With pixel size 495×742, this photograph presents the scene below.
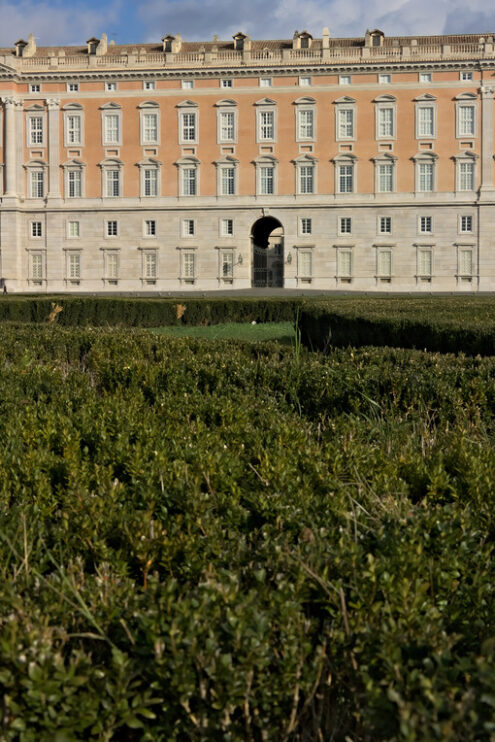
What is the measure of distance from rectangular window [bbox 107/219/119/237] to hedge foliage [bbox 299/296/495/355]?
30164mm

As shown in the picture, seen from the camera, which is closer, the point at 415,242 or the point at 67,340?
the point at 67,340

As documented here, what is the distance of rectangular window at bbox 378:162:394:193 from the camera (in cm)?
4084

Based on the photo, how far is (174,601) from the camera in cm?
195

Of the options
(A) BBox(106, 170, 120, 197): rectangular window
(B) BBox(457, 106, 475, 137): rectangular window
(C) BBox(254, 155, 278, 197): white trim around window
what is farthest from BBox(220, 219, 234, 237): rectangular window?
(B) BBox(457, 106, 475, 137): rectangular window

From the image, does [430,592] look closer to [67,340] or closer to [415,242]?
[67,340]

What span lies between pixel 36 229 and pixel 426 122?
24.9 meters

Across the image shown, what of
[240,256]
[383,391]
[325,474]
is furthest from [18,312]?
[240,256]

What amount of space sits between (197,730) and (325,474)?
1.51 m

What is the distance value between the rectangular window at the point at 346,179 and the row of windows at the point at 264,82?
16.6 feet

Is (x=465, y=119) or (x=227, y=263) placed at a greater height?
(x=465, y=119)

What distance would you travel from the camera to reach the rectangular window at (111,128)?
41.8 meters

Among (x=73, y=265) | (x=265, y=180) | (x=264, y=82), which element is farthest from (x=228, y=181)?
(x=73, y=265)

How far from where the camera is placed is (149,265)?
42.0 metres

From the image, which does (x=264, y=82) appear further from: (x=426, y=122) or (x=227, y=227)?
(x=426, y=122)
